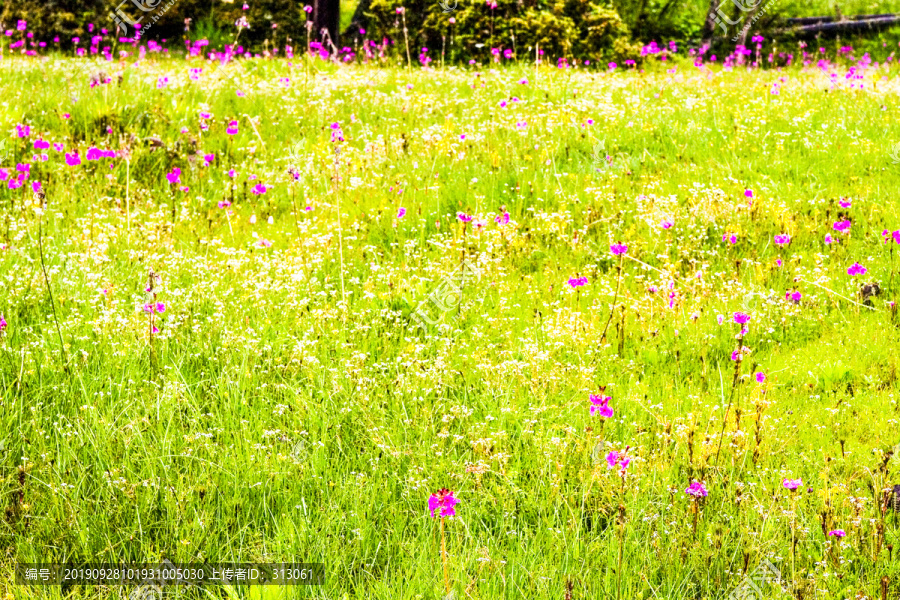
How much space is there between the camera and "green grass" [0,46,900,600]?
10.7 feet

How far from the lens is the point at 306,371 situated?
443 cm

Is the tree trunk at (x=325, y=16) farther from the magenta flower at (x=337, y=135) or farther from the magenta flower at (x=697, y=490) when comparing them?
the magenta flower at (x=697, y=490)

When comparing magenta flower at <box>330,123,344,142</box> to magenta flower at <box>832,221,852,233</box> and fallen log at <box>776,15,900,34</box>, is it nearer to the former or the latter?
magenta flower at <box>832,221,852,233</box>

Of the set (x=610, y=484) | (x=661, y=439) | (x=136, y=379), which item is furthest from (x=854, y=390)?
(x=136, y=379)

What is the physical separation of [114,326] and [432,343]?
1.75 meters

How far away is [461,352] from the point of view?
4.82 meters

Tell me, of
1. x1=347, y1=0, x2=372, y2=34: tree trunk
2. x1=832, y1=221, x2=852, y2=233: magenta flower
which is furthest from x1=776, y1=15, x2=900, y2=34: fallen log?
x1=832, y1=221, x2=852, y2=233: magenta flower

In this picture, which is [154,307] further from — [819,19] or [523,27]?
[819,19]

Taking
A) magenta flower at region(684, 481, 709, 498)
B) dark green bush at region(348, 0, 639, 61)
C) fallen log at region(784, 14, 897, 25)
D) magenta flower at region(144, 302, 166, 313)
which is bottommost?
magenta flower at region(684, 481, 709, 498)
